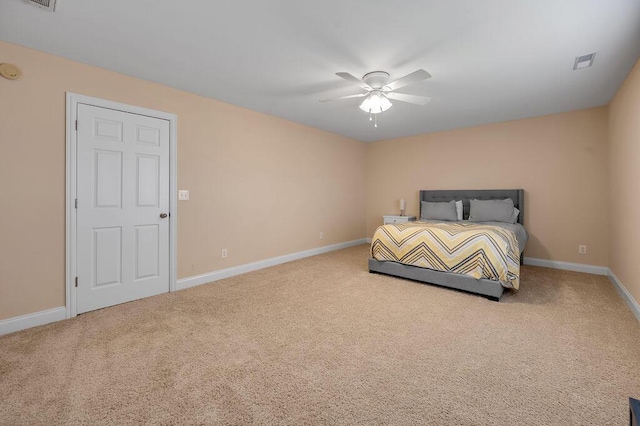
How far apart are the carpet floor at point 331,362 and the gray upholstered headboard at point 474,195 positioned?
1.81m

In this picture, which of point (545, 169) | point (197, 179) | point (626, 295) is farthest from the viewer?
point (545, 169)

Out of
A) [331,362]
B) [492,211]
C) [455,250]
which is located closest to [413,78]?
[455,250]

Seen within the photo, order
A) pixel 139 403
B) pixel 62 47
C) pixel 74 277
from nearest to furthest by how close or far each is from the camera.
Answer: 1. pixel 139 403
2. pixel 62 47
3. pixel 74 277

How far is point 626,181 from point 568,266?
1.79 meters

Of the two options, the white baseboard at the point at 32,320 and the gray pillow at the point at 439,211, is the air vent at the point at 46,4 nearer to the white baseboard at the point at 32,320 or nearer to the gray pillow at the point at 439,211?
the white baseboard at the point at 32,320

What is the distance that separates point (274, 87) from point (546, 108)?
380 cm

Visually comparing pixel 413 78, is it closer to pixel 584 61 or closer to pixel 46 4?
pixel 584 61

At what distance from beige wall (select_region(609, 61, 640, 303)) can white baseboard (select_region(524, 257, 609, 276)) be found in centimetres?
27

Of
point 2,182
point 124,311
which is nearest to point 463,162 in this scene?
point 124,311

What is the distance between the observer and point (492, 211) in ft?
14.4

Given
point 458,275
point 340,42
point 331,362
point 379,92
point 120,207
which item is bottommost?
point 331,362

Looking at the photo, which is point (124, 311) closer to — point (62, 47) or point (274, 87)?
point (62, 47)

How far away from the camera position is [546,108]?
396cm

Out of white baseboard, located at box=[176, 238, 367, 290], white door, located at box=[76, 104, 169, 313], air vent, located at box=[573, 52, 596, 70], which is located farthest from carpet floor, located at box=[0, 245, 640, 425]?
air vent, located at box=[573, 52, 596, 70]
